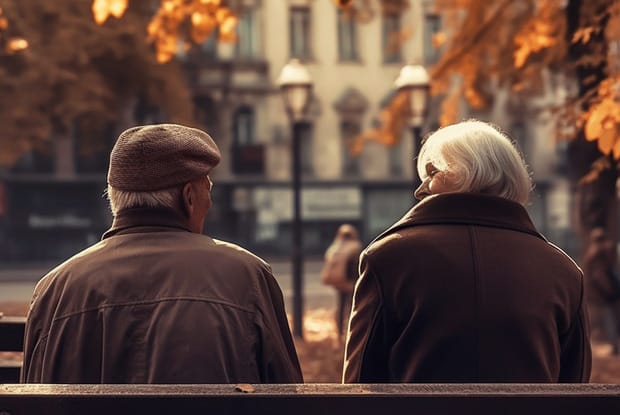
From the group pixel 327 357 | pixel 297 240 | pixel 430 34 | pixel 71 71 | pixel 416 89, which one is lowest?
pixel 327 357

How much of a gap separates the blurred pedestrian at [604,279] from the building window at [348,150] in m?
27.1

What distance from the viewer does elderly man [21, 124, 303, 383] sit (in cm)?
269

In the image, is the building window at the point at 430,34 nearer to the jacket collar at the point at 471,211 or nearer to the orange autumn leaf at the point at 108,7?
the orange autumn leaf at the point at 108,7

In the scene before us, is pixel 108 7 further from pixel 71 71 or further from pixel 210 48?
pixel 210 48

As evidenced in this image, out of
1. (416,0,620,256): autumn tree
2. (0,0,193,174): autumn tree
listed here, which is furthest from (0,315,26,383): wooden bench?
(0,0,193,174): autumn tree

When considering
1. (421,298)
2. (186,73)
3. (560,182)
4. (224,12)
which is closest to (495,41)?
(224,12)

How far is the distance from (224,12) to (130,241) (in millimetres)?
5525

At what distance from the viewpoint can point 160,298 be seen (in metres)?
2.72

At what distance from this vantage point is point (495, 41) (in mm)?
12867

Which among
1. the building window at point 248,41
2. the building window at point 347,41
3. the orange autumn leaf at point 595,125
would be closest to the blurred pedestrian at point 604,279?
the orange autumn leaf at point 595,125

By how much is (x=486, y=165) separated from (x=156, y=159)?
937 mm

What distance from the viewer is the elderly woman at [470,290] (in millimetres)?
2975
